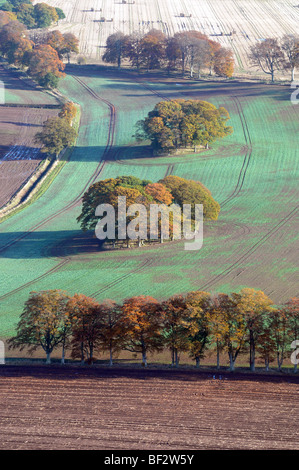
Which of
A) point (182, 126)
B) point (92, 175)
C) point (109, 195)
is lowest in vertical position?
point (109, 195)

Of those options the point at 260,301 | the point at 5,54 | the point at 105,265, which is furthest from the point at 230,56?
the point at 260,301

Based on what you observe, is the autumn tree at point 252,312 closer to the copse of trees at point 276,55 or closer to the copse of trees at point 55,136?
the copse of trees at point 55,136

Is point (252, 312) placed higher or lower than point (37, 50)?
lower

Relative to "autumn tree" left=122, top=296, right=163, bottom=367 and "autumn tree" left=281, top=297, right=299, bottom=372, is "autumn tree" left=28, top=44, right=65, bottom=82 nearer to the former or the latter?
"autumn tree" left=122, top=296, right=163, bottom=367

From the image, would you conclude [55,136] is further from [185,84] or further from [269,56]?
[269,56]

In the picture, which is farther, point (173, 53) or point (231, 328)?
point (173, 53)

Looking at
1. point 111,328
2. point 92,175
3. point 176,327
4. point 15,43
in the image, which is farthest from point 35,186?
point 15,43

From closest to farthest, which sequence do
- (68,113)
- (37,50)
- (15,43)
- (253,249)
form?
(253,249)
(68,113)
(37,50)
(15,43)
